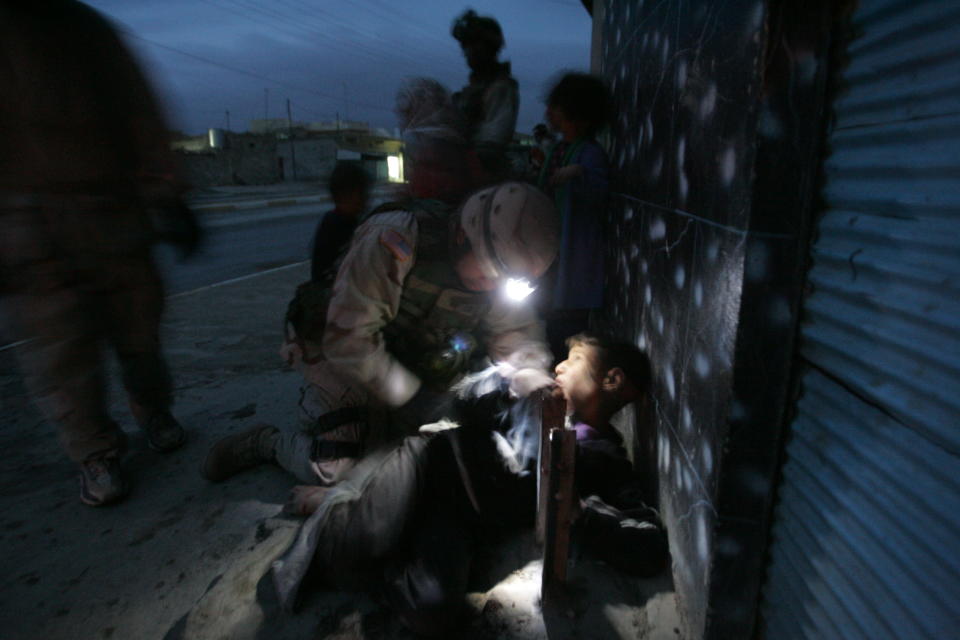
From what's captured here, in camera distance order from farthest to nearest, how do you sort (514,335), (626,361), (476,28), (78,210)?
(476,28) < (514,335) < (626,361) < (78,210)

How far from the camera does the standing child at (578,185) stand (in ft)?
9.29

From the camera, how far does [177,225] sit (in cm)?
233

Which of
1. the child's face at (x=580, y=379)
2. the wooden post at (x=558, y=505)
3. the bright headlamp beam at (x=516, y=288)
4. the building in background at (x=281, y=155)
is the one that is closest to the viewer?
the wooden post at (x=558, y=505)

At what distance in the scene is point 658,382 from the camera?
2.02 metres

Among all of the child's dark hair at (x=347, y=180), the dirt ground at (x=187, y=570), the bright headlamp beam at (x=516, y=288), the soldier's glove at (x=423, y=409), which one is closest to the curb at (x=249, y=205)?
the child's dark hair at (x=347, y=180)

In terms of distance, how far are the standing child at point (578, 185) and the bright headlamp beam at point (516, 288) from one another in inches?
27.7

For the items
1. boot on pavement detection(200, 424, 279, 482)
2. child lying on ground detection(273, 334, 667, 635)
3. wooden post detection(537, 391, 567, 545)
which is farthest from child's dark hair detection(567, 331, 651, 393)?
boot on pavement detection(200, 424, 279, 482)

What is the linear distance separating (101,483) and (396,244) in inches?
59.7

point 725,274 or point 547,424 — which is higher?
point 725,274

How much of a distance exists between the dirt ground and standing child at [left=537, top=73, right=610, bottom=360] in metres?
1.44

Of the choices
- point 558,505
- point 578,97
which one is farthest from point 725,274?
point 578,97

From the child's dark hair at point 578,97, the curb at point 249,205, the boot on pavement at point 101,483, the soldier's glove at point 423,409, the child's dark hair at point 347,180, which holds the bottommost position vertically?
the boot on pavement at point 101,483

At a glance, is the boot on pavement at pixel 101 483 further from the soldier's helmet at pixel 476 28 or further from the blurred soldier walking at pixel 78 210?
the soldier's helmet at pixel 476 28

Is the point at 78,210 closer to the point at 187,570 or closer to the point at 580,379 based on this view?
the point at 187,570
